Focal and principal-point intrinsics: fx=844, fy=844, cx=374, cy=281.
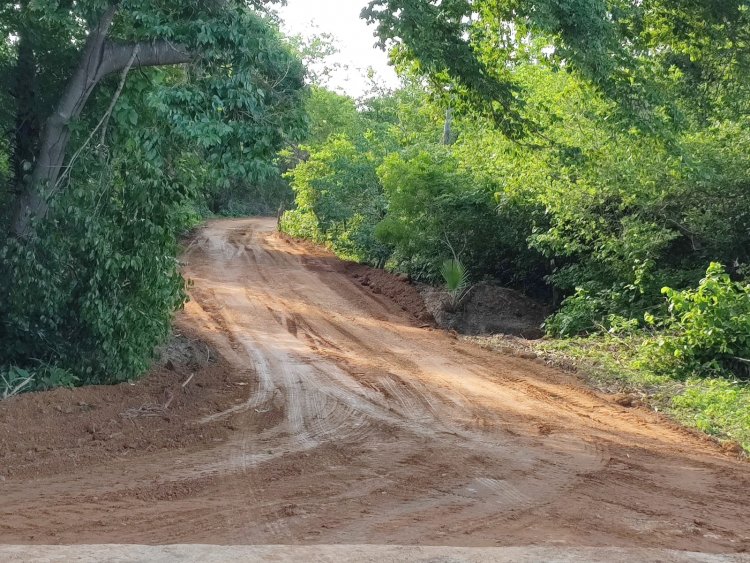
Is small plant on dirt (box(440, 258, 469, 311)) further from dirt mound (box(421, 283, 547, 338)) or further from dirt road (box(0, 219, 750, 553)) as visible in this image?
dirt road (box(0, 219, 750, 553))

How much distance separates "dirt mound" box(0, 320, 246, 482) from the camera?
8055 millimetres

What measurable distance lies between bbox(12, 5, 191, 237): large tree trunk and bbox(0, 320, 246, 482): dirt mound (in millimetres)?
2153

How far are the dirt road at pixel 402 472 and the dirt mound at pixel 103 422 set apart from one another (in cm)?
18

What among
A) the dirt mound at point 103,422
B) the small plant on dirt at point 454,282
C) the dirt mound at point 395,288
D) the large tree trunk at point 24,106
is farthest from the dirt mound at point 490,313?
the large tree trunk at point 24,106

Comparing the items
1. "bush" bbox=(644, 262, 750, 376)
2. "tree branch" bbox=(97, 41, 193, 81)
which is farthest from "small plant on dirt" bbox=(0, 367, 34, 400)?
"bush" bbox=(644, 262, 750, 376)

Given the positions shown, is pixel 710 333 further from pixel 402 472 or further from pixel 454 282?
pixel 454 282

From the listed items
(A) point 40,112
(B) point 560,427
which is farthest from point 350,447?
(A) point 40,112

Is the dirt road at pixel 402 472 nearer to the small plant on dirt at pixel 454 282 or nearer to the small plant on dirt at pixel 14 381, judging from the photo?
the small plant on dirt at pixel 14 381

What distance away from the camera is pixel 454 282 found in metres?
19.9

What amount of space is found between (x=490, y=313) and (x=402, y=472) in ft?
40.2

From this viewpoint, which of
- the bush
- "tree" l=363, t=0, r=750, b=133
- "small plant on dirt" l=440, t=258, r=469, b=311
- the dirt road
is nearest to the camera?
the dirt road

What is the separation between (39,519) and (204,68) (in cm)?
521

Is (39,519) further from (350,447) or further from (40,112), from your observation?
(40,112)

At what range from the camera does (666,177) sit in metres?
15.5
